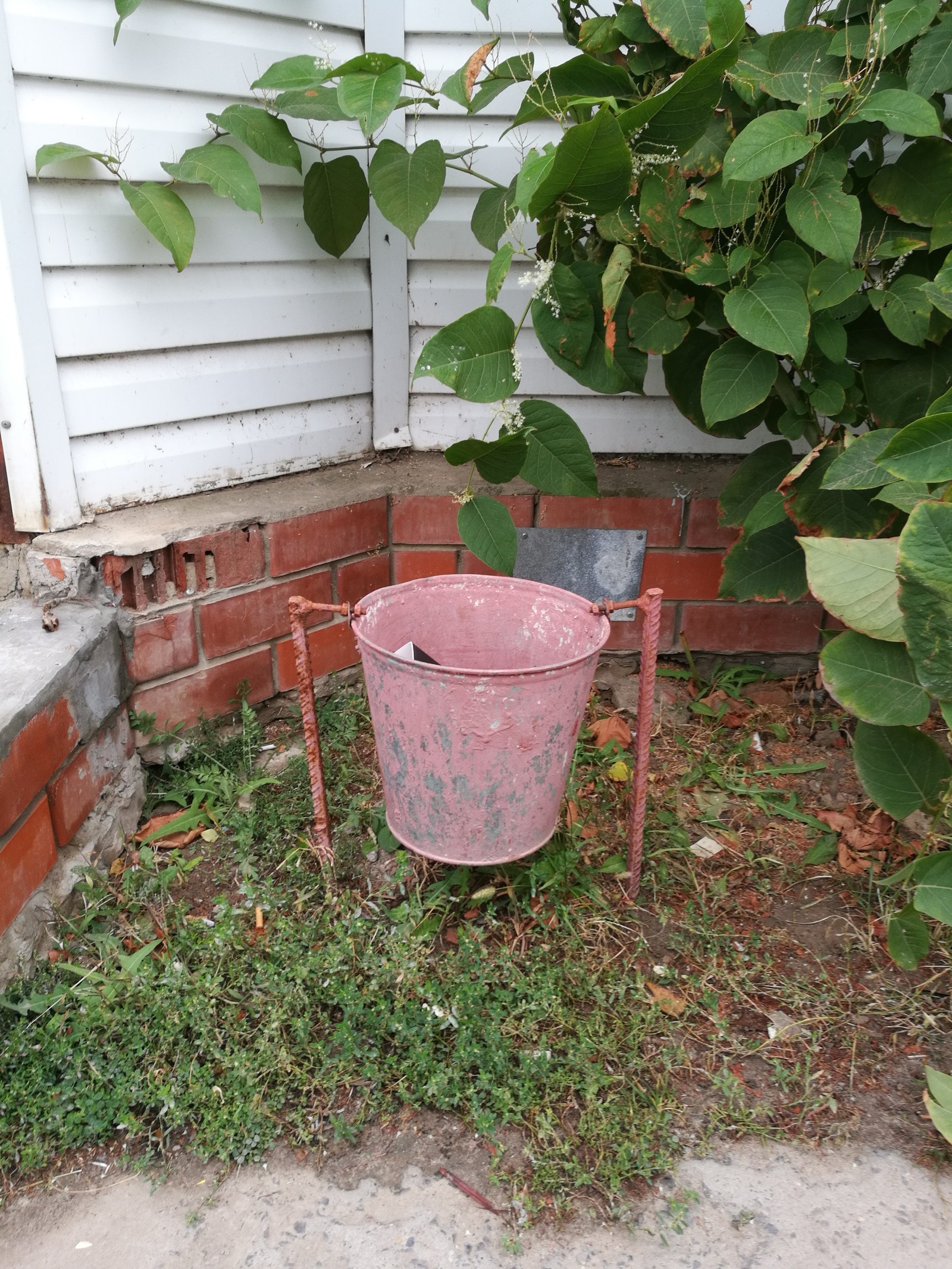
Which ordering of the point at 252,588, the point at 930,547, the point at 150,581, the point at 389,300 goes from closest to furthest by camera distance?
the point at 930,547
the point at 150,581
the point at 252,588
the point at 389,300

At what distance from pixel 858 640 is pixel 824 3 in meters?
1.05

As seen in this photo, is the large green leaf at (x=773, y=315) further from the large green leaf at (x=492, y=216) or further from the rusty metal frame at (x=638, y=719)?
the large green leaf at (x=492, y=216)

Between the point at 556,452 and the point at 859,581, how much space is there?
57cm

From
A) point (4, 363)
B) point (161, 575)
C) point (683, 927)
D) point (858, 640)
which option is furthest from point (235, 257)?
point (683, 927)

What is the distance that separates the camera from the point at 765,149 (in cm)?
126

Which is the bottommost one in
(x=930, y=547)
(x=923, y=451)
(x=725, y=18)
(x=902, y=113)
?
(x=930, y=547)

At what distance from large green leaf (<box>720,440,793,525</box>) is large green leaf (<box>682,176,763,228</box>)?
508mm

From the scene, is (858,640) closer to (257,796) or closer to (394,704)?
(394,704)

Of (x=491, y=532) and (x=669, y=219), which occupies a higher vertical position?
(x=669, y=219)

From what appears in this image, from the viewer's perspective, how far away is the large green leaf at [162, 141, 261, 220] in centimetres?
158

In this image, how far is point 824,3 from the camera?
1.53 m

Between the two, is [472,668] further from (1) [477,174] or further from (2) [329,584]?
(1) [477,174]

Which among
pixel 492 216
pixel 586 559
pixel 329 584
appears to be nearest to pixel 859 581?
pixel 586 559

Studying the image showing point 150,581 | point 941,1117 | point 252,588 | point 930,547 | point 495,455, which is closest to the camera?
point 930,547
